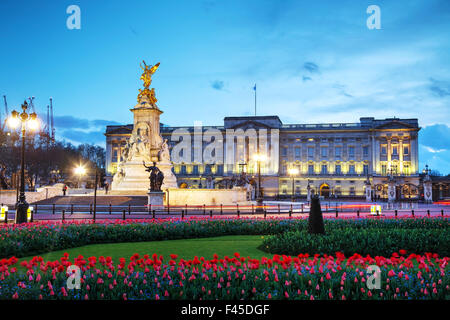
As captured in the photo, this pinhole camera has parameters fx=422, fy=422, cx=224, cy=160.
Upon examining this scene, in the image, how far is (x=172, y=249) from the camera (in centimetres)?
1384

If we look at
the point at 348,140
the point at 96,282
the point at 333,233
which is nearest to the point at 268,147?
the point at 348,140

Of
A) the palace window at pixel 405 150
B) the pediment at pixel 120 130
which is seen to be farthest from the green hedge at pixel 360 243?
the pediment at pixel 120 130

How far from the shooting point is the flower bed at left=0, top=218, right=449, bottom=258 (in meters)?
13.6

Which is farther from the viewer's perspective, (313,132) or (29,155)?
(313,132)

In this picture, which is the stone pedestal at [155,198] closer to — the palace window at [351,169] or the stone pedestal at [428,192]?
the stone pedestal at [428,192]

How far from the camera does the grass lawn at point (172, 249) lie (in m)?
12.7

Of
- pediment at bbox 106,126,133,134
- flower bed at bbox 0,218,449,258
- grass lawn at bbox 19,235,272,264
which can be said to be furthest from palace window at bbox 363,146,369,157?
grass lawn at bbox 19,235,272,264

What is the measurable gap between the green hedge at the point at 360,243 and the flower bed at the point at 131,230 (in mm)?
1829

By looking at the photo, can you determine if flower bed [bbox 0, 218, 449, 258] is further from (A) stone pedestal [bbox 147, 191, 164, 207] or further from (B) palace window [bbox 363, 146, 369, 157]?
(B) palace window [bbox 363, 146, 369, 157]

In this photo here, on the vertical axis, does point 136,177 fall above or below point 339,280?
above

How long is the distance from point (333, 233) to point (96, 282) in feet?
28.4

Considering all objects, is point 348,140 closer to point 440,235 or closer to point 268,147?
point 268,147

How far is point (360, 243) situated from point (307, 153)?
101 meters

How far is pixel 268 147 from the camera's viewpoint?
11138 cm
